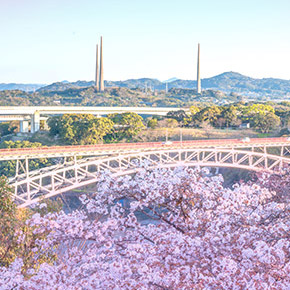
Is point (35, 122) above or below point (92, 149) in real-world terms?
below

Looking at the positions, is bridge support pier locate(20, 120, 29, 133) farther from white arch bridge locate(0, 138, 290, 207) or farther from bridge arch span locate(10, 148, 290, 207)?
white arch bridge locate(0, 138, 290, 207)

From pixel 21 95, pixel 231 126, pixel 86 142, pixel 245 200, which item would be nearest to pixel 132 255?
pixel 245 200

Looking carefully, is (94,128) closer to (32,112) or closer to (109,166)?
(32,112)

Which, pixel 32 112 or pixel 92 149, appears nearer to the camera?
pixel 92 149

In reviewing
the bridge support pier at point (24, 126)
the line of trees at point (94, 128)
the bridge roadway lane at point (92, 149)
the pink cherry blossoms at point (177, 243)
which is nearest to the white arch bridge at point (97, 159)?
the bridge roadway lane at point (92, 149)

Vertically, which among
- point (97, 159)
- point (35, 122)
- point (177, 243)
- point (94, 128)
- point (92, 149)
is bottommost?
point (97, 159)

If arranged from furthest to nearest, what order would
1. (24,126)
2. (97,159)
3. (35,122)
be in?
1. (24,126)
2. (35,122)
3. (97,159)

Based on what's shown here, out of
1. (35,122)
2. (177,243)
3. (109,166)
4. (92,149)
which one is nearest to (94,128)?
(35,122)

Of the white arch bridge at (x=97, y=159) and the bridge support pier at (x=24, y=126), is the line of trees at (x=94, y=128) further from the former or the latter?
the white arch bridge at (x=97, y=159)

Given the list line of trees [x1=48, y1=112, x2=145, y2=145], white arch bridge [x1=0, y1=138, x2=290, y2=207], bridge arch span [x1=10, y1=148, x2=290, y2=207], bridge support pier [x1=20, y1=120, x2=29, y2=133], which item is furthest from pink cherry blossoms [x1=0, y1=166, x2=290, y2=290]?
bridge support pier [x1=20, y1=120, x2=29, y2=133]
